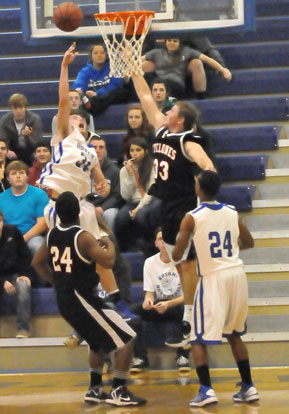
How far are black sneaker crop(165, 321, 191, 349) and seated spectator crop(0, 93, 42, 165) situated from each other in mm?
3042

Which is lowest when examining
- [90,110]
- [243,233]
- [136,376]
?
[136,376]

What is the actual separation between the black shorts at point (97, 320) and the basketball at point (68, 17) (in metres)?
2.84


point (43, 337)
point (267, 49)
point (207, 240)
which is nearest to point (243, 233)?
point (207, 240)

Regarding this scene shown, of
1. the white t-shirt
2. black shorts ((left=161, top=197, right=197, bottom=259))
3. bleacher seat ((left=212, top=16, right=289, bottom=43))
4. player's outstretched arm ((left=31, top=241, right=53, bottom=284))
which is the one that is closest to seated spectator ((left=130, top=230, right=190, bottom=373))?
the white t-shirt

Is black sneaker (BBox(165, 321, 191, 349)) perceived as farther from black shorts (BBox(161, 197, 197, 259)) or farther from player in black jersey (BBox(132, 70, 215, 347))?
black shorts (BBox(161, 197, 197, 259))

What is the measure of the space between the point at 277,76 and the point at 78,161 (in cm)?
446

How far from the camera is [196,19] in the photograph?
9531 mm

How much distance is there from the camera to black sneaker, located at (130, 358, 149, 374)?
324 inches

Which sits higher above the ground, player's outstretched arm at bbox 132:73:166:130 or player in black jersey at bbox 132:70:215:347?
player's outstretched arm at bbox 132:73:166:130

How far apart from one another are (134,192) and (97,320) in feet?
9.47

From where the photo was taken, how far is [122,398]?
707 cm

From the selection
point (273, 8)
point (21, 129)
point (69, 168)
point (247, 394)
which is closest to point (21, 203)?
point (21, 129)

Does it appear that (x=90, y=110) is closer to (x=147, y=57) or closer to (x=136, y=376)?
(x=147, y=57)

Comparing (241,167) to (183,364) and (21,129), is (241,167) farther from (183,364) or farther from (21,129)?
(183,364)
